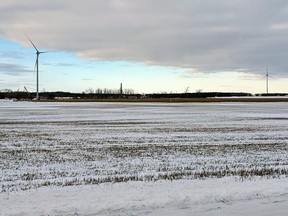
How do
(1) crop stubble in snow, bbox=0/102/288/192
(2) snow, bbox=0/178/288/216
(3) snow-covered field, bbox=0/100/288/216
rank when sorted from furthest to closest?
(1) crop stubble in snow, bbox=0/102/288/192 < (3) snow-covered field, bbox=0/100/288/216 < (2) snow, bbox=0/178/288/216

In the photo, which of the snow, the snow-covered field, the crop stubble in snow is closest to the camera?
the snow

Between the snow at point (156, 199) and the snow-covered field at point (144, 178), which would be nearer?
the snow at point (156, 199)

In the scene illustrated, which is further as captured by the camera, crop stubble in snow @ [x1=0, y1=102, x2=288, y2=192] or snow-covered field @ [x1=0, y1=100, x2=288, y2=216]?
crop stubble in snow @ [x1=0, y1=102, x2=288, y2=192]

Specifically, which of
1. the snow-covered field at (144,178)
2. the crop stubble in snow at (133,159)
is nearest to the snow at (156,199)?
the snow-covered field at (144,178)

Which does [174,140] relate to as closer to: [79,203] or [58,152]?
[58,152]

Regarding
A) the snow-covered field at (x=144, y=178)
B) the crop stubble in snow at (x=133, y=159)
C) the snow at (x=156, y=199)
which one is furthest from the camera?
the crop stubble in snow at (x=133, y=159)

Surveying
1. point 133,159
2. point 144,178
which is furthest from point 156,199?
point 133,159

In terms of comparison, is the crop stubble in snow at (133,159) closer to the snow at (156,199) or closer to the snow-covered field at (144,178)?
the snow-covered field at (144,178)

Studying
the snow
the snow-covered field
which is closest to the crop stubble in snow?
the snow-covered field

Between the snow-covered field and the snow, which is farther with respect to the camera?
the snow-covered field

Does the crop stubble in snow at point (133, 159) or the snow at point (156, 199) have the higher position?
the snow at point (156, 199)

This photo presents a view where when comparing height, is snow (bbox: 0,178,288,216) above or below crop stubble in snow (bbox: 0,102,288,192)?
above

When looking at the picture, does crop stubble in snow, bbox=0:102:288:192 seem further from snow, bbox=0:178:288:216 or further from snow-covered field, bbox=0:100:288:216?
snow, bbox=0:178:288:216

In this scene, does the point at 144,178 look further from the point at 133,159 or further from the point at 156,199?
the point at 133,159
